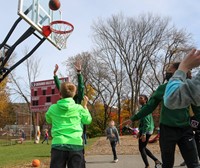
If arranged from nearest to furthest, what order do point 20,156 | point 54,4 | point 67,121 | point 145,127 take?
point 67,121
point 145,127
point 54,4
point 20,156

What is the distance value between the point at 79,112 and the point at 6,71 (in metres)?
7.13

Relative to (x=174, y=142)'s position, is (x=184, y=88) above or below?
above

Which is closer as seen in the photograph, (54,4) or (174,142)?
(174,142)

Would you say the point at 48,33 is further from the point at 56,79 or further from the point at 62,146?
the point at 62,146

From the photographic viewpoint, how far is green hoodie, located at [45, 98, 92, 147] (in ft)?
16.4

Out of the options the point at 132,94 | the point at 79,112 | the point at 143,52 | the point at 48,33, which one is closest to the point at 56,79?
the point at 79,112

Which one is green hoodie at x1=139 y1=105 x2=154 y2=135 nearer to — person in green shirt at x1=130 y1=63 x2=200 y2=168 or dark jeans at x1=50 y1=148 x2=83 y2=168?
person in green shirt at x1=130 y1=63 x2=200 y2=168

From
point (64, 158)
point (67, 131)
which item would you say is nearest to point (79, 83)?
point (67, 131)

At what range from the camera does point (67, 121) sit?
512cm

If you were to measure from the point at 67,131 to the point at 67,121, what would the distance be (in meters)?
0.16

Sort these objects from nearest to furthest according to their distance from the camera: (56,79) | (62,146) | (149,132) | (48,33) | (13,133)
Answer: (62,146), (56,79), (149,132), (48,33), (13,133)

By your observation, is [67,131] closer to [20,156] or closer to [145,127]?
[145,127]

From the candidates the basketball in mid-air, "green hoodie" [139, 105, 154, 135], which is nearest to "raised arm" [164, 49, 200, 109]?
"green hoodie" [139, 105, 154, 135]

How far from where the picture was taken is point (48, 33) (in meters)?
11.0
